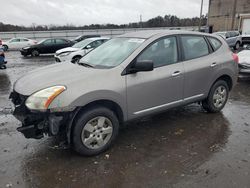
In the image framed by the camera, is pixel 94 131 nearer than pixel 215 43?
Yes

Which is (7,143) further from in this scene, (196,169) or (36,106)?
(196,169)

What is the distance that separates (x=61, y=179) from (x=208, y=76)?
3.24 meters

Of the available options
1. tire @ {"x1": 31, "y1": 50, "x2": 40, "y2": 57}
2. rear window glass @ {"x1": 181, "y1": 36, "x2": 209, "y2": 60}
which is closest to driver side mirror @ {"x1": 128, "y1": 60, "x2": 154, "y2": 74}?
rear window glass @ {"x1": 181, "y1": 36, "x2": 209, "y2": 60}

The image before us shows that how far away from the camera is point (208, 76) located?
14.7ft

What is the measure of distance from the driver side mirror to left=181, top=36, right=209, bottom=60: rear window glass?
1119 millimetres

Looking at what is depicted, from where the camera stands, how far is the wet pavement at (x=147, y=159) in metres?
2.85

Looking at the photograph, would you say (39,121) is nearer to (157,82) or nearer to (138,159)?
(138,159)

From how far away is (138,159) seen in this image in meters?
3.30

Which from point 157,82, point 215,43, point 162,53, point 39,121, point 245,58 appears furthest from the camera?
point 245,58

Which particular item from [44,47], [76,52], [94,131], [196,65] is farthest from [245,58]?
[44,47]

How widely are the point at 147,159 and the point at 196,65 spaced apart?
6.65 feet

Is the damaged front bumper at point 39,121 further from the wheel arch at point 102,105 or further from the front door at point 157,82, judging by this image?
the front door at point 157,82

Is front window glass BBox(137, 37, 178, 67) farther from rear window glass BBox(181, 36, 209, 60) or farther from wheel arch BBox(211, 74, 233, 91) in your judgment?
wheel arch BBox(211, 74, 233, 91)

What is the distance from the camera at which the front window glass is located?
12.3 ft
